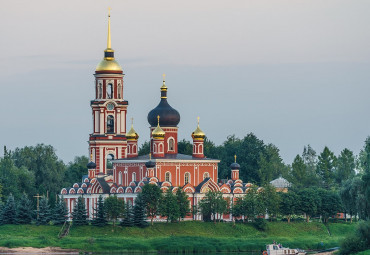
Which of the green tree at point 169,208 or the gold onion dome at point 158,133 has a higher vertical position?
the gold onion dome at point 158,133

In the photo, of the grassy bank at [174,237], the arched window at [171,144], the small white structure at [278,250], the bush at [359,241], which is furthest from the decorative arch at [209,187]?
the bush at [359,241]

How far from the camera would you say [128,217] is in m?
80.8

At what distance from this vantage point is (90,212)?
8588 cm

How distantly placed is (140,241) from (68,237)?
4.57 m

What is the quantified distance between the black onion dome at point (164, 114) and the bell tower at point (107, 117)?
3.20 meters

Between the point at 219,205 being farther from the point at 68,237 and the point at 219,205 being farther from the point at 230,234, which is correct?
the point at 68,237

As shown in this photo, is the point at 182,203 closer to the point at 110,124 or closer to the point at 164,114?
the point at 164,114

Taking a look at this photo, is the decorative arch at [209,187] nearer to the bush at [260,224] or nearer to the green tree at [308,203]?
the bush at [260,224]

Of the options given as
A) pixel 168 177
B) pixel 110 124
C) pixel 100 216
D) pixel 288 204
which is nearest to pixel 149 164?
pixel 168 177

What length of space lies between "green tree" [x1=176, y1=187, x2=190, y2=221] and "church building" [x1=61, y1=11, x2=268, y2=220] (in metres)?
1.00

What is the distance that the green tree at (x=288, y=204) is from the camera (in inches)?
3403

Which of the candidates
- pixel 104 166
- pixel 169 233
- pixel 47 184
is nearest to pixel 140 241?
pixel 169 233

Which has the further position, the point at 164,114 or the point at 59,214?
the point at 164,114

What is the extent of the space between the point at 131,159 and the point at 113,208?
7.74 m
